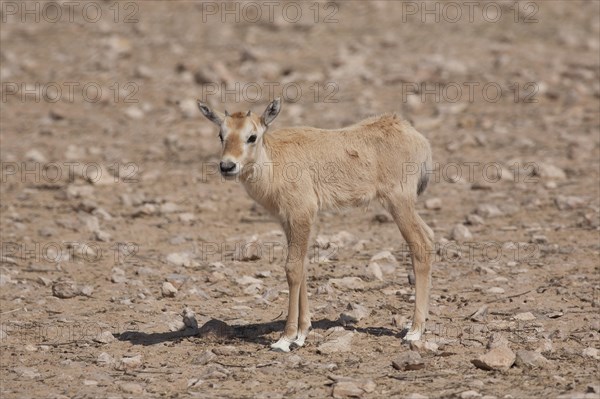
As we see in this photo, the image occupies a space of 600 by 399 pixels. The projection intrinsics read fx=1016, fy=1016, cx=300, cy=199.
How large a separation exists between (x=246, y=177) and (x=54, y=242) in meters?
4.57

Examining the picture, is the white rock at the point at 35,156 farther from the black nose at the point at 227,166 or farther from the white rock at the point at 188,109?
the black nose at the point at 227,166

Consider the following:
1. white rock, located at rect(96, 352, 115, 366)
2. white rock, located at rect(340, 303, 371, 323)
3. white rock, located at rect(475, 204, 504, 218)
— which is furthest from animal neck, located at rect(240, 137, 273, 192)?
white rock, located at rect(475, 204, 504, 218)

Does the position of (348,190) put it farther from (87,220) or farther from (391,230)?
(87,220)

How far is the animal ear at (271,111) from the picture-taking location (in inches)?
410

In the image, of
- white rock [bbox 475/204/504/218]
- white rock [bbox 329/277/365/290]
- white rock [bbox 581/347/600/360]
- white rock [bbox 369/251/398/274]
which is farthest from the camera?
white rock [bbox 475/204/504/218]

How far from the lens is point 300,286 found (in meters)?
10.7

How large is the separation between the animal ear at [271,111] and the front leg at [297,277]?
1.07 m

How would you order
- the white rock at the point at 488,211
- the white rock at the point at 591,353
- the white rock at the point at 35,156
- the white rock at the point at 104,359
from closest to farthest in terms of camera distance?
the white rock at the point at 591,353 < the white rock at the point at 104,359 < the white rock at the point at 488,211 < the white rock at the point at 35,156

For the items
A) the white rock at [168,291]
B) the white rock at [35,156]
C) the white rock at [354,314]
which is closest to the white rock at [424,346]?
the white rock at [354,314]

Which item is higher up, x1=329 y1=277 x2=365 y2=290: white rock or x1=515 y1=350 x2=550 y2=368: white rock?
x1=329 y1=277 x2=365 y2=290: white rock

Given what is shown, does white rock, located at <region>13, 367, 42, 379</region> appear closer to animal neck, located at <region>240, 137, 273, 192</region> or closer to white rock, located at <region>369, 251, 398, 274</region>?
animal neck, located at <region>240, 137, 273, 192</region>

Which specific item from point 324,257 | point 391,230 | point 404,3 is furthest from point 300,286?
point 404,3

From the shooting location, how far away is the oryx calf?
34.2ft

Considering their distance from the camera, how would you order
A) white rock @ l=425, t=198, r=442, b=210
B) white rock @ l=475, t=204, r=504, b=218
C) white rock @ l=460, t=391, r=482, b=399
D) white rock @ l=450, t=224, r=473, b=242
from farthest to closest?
white rock @ l=425, t=198, r=442, b=210 < white rock @ l=475, t=204, r=504, b=218 < white rock @ l=450, t=224, r=473, b=242 < white rock @ l=460, t=391, r=482, b=399
